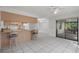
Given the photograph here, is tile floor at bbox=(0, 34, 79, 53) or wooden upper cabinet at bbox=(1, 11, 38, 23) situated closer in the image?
tile floor at bbox=(0, 34, 79, 53)

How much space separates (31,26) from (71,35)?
14.1 ft

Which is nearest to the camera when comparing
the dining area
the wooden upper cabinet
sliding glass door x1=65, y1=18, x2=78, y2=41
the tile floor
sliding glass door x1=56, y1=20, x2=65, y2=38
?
the tile floor

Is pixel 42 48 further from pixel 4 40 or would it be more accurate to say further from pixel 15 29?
pixel 15 29

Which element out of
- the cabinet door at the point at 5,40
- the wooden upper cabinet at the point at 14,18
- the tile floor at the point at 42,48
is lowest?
the tile floor at the point at 42,48

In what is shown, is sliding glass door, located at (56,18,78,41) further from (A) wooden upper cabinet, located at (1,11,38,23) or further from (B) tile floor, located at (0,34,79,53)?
(A) wooden upper cabinet, located at (1,11,38,23)

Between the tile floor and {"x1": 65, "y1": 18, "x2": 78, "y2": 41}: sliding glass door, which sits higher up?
{"x1": 65, "y1": 18, "x2": 78, "y2": 41}: sliding glass door

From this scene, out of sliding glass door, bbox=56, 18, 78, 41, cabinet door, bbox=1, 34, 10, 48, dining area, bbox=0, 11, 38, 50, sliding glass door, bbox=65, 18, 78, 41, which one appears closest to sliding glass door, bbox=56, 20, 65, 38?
sliding glass door, bbox=56, 18, 78, 41

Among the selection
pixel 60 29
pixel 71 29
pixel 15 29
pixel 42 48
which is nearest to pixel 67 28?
pixel 71 29

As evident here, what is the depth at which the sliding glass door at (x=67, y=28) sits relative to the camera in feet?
30.8

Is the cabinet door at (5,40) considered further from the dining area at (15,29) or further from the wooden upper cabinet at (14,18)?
the wooden upper cabinet at (14,18)

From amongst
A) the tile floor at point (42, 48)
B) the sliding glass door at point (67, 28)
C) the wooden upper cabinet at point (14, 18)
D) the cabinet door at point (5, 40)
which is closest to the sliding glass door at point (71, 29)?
the sliding glass door at point (67, 28)

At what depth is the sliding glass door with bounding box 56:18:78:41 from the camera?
938 cm
